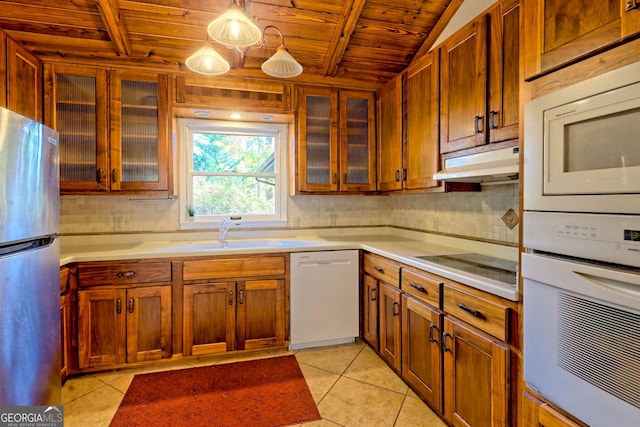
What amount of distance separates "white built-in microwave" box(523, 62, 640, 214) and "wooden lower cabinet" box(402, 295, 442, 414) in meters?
0.94

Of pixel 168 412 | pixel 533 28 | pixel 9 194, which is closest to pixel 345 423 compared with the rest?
pixel 168 412

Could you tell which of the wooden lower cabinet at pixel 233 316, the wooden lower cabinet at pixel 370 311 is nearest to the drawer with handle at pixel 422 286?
the wooden lower cabinet at pixel 370 311

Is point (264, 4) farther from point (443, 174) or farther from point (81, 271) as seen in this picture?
point (81, 271)

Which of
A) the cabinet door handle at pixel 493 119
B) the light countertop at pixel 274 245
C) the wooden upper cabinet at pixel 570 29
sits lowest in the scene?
the light countertop at pixel 274 245

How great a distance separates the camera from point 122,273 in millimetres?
2369

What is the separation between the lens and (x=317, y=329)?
2.76 m

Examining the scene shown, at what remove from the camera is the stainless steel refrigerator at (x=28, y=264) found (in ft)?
3.95

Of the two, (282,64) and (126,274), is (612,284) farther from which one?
(126,274)

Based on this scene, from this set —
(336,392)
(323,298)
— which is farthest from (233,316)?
(336,392)

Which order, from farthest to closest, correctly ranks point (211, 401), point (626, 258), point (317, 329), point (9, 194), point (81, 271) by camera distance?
point (317, 329) < point (81, 271) < point (211, 401) < point (9, 194) < point (626, 258)

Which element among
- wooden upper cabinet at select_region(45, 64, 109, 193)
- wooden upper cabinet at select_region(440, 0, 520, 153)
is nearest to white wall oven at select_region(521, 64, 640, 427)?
wooden upper cabinet at select_region(440, 0, 520, 153)

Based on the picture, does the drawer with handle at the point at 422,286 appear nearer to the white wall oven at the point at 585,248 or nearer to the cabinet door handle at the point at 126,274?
the white wall oven at the point at 585,248

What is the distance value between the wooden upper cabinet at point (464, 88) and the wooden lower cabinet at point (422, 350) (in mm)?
1049

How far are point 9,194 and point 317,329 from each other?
2182 millimetres
